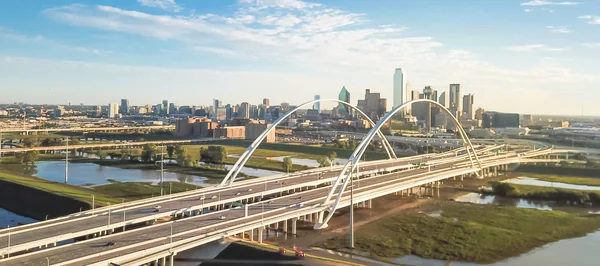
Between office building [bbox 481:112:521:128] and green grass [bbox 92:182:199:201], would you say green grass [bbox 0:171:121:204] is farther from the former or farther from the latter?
office building [bbox 481:112:521:128]

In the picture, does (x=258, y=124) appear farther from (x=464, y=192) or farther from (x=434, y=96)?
(x=434, y=96)

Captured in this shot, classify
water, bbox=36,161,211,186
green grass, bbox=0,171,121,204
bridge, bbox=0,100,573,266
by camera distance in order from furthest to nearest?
1. water, bbox=36,161,211,186
2. green grass, bbox=0,171,121,204
3. bridge, bbox=0,100,573,266

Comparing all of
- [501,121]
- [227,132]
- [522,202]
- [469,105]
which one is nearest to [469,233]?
[522,202]

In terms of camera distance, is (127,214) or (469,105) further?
(469,105)

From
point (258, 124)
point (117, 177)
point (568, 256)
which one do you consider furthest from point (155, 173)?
point (258, 124)

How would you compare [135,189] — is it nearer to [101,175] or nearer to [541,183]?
[101,175]

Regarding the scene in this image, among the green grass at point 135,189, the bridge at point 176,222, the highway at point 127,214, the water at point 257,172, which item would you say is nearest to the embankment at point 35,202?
the green grass at point 135,189

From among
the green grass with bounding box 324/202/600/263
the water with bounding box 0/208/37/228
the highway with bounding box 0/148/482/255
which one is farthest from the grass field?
the water with bounding box 0/208/37/228
